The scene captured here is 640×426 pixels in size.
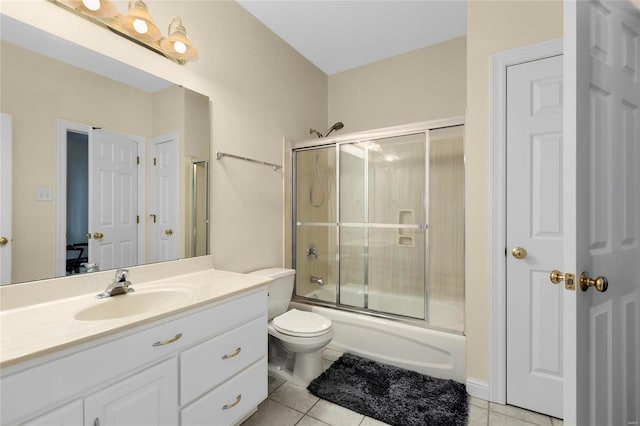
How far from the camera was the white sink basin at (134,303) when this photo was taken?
1.22 meters

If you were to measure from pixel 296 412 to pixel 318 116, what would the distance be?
269cm

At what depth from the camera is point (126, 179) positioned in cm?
155

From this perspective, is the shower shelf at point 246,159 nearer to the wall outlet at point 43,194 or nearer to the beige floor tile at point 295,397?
the wall outlet at point 43,194

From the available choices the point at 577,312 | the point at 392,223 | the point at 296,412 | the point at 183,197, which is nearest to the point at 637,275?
the point at 577,312

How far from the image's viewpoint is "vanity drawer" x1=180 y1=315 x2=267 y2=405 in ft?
3.98

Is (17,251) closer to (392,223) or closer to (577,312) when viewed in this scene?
(577,312)

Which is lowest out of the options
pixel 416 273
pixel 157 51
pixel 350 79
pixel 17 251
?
pixel 416 273

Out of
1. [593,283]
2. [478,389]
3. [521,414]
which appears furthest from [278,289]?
[593,283]

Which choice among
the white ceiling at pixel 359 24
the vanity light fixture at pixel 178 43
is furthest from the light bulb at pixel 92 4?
the white ceiling at pixel 359 24

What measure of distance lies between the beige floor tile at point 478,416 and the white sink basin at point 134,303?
5.46 feet

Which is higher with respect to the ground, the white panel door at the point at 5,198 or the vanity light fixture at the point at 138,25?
the vanity light fixture at the point at 138,25

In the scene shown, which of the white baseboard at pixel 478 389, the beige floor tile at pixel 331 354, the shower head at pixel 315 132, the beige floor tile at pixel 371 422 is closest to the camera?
the beige floor tile at pixel 371 422

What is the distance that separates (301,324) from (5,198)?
1.61m

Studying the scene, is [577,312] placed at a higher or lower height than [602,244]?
lower
